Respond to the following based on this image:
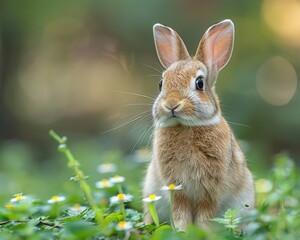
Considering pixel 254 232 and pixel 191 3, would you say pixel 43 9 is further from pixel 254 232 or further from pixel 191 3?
pixel 254 232

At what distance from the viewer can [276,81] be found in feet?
32.7

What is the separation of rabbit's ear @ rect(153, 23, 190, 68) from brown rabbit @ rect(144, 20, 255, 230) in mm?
213

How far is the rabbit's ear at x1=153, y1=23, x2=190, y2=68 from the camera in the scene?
466 cm

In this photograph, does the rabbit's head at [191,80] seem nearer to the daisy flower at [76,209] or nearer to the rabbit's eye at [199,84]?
the rabbit's eye at [199,84]

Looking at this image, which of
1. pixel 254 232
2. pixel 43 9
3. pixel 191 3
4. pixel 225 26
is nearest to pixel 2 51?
pixel 43 9

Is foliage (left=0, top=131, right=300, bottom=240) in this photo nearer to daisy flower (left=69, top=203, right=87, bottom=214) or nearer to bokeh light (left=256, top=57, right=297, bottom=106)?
daisy flower (left=69, top=203, right=87, bottom=214)

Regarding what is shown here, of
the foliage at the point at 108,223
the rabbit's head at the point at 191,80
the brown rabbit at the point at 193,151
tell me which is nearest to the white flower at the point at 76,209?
the foliage at the point at 108,223

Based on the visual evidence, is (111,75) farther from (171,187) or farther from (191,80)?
(171,187)

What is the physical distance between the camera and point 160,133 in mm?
4383

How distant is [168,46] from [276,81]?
5.35 metres

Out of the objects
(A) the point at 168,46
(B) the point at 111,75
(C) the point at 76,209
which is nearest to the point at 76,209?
(C) the point at 76,209

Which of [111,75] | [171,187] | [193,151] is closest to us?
[171,187]

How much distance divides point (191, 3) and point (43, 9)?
2.05 metres

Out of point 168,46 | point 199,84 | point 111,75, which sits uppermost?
point 111,75
